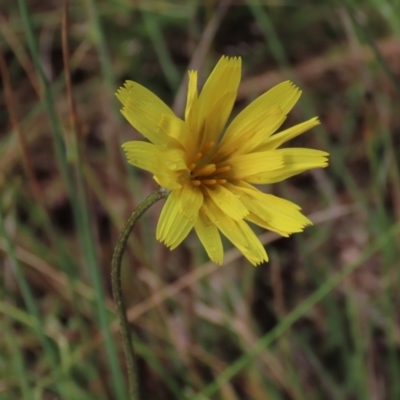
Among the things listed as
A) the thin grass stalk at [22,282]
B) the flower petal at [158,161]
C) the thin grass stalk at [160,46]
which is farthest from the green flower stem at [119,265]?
the thin grass stalk at [160,46]

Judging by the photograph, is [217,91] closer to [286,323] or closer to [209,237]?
[209,237]

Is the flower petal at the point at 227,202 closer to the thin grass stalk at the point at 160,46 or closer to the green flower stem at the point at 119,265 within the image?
the green flower stem at the point at 119,265

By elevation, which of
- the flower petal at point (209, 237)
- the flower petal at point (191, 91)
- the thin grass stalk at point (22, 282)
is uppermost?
the flower petal at point (191, 91)

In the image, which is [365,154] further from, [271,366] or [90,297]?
[90,297]

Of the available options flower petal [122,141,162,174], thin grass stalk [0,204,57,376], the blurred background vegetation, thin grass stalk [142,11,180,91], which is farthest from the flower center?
thin grass stalk [142,11,180,91]

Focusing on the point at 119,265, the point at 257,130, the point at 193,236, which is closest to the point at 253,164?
the point at 257,130

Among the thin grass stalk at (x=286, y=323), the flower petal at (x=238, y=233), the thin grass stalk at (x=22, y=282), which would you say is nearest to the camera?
the flower petal at (x=238, y=233)
